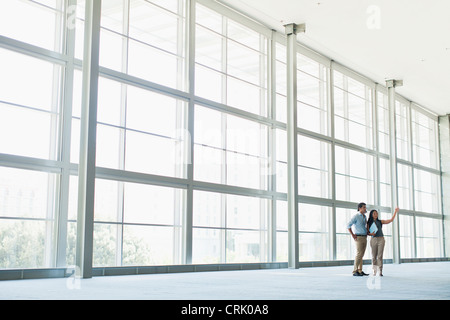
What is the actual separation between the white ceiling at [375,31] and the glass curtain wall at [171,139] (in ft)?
3.60

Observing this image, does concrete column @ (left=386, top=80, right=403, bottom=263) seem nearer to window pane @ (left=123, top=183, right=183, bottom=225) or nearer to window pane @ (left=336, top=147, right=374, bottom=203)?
window pane @ (left=336, top=147, right=374, bottom=203)

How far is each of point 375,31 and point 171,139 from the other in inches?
421

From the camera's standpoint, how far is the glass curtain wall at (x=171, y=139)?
15164 millimetres

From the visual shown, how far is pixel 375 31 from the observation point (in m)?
23.7

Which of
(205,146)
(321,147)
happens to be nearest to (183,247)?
(205,146)

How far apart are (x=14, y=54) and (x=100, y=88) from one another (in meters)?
2.98

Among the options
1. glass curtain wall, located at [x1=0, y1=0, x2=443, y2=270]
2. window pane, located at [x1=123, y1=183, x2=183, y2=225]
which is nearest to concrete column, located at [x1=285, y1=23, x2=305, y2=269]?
glass curtain wall, located at [x1=0, y1=0, x2=443, y2=270]

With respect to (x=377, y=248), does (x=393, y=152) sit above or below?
above

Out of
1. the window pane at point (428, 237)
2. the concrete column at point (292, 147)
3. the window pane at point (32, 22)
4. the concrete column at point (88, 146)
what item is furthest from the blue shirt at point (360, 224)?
the window pane at point (428, 237)

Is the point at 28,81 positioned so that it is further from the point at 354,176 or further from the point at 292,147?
the point at 354,176

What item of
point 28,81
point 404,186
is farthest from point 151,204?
point 404,186

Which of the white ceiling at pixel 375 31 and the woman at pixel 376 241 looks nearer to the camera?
the woman at pixel 376 241

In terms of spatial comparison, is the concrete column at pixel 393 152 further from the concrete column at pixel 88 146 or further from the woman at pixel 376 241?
the concrete column at pixel 88 146
